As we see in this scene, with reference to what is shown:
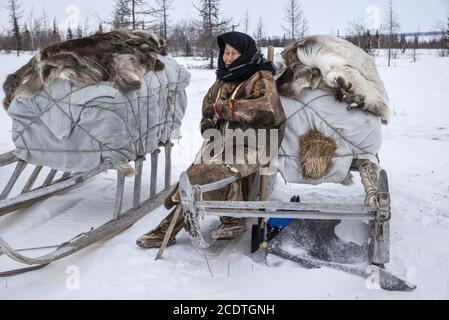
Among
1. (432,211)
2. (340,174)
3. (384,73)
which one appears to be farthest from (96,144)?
(384,73)

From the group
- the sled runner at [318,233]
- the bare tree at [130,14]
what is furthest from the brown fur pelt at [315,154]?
the bare tree at [130,14]

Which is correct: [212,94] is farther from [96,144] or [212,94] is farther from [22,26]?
[22,26]

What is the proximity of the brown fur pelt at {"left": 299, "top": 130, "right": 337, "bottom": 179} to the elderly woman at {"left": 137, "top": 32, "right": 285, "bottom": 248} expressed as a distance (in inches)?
10.1

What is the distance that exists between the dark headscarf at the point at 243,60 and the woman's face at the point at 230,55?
32 mm

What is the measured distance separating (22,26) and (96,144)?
27125mm

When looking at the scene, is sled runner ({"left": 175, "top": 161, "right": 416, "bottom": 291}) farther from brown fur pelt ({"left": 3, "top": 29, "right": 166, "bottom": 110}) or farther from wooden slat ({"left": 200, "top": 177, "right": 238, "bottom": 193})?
brown fur pelt ({"left": 3, "top": 29, "right": 166, "bottom": 110})

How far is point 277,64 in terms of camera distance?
14.4 ft

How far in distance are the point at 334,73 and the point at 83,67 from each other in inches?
83.6

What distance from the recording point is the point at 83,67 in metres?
4.14

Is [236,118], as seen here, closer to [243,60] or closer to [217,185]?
[243,60]

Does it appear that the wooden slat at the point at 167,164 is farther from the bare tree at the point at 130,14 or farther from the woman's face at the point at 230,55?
the bare tree at the point at 130,14

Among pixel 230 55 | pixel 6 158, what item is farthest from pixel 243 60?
pixel 6 158

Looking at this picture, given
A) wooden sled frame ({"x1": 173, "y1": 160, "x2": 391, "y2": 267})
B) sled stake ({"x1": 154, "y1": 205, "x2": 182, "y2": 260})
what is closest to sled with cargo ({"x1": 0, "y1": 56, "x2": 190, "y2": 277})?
sled stake ({"x1": 154, "y1": 205, "x2": 182, "y2": 260})
